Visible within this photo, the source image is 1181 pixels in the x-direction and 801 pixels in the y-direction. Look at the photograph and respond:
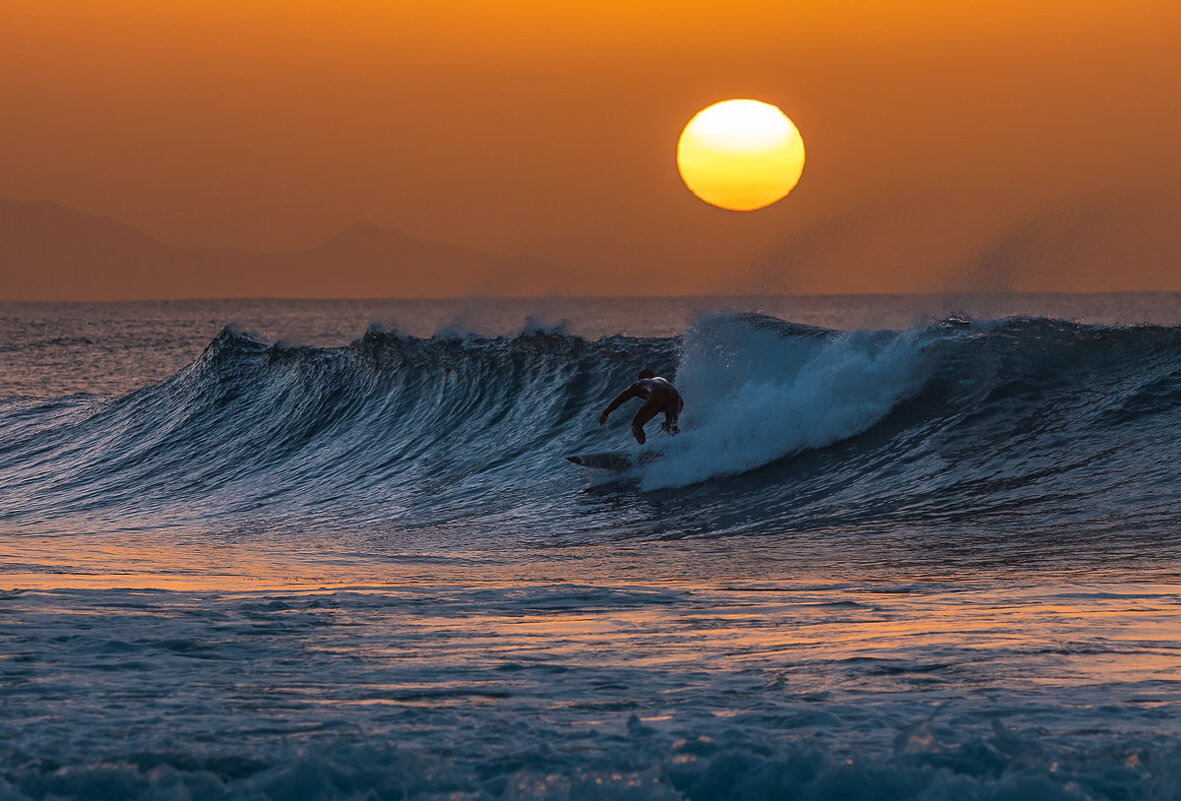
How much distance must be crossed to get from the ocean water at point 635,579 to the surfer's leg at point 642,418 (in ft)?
0.69

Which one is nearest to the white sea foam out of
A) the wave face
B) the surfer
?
the wave face

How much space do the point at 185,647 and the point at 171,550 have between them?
494 cm

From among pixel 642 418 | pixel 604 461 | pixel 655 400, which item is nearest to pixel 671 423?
pixel 655 400

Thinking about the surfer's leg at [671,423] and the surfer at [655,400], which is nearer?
the surfer at [655,400]

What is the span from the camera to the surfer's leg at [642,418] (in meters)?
13.0

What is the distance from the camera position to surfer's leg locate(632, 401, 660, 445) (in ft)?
42.5

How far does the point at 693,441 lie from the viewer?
12945 millimetres

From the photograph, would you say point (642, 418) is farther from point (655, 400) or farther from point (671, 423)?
point (671, 423)

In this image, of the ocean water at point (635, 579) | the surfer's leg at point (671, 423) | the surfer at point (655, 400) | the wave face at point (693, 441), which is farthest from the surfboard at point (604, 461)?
the surfer's leg at point (671, 423)

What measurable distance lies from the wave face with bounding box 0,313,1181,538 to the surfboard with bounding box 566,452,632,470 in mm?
162

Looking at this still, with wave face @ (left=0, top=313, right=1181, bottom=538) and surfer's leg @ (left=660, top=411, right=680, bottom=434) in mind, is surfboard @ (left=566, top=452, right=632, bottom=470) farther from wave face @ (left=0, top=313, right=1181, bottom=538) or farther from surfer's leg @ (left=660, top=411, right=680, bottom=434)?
surfer's leg @ (left=660, top=411, right=680, bottom=434)

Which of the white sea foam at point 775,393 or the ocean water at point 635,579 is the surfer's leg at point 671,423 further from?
the ocean water at point 635,579

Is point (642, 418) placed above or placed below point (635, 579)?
above

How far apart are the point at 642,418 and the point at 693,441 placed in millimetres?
605
